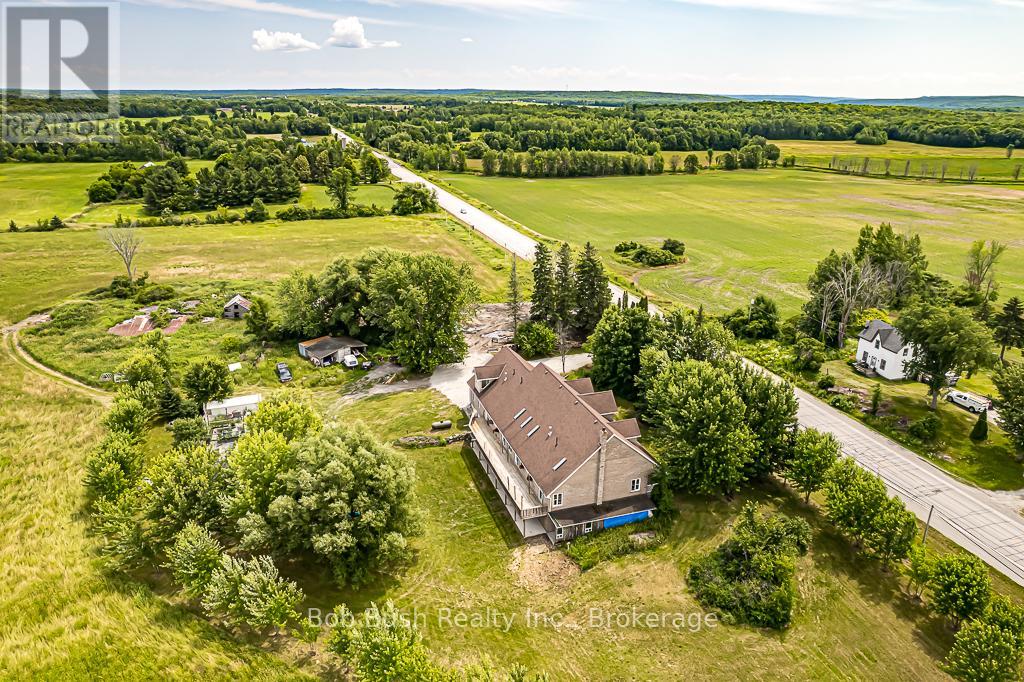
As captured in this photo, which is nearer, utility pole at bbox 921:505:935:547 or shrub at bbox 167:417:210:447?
utility pole at bbox 921:505:935:547

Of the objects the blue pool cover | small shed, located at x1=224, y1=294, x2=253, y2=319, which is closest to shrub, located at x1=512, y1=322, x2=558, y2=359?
the blue pool cover

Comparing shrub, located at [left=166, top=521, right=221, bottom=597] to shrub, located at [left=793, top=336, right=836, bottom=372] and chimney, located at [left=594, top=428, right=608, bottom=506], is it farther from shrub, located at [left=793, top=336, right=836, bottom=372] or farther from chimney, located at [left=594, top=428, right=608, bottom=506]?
shrub, located at [left=793, top=336, right=836, bottom=372]

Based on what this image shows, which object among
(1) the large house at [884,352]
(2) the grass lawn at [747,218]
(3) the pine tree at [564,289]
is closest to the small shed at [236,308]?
(3) the pine tree at [564,289]

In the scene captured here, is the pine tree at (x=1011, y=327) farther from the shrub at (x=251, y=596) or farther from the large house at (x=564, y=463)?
the shrub at (x=251, y=596)

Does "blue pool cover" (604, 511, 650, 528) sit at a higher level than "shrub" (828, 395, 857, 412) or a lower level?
lower

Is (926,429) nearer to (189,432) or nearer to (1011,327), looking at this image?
(1011,327)

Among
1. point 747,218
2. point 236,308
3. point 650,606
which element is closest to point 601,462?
point 650,606
